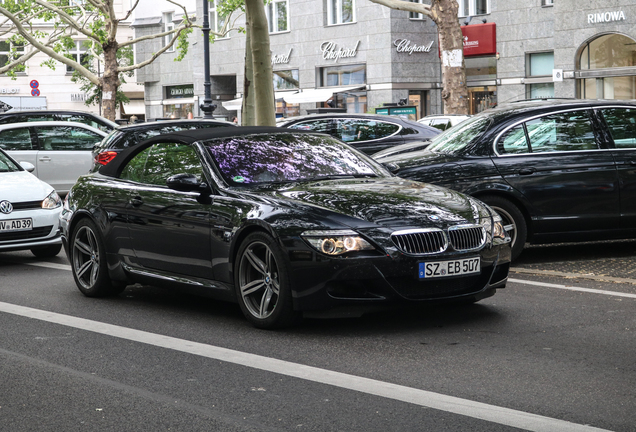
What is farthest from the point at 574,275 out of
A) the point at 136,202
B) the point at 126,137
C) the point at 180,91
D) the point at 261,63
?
the point at 180,91

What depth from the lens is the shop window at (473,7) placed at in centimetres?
3903

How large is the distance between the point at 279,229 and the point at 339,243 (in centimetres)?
44

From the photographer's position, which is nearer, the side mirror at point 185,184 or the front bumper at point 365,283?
the front bumper at point 365,283

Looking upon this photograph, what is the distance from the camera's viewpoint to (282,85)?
47281 millimetres

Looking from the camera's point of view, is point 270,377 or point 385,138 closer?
point 270,377

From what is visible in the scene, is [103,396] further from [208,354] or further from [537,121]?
[537,121]

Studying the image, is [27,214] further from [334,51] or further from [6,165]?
[334,51]

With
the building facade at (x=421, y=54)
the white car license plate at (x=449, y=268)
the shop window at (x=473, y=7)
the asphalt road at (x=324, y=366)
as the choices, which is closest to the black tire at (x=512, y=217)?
the asphalt road at (x=324, y=366)

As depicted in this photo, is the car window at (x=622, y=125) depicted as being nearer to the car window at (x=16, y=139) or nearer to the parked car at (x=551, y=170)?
the parked car at (x=551, y=170)

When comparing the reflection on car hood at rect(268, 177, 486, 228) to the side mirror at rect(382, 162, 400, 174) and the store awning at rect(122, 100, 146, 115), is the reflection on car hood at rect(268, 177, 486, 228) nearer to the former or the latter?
the side mirror at rect(382, 162, 400, 174)

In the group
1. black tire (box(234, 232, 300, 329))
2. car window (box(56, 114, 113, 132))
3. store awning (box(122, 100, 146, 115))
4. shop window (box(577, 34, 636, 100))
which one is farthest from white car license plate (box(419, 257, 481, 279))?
store awning (box(122, 100, 146, 115))

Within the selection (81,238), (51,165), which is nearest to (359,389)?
(81,238)

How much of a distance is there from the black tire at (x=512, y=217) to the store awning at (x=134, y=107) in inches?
2583

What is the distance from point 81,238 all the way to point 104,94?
101ft
